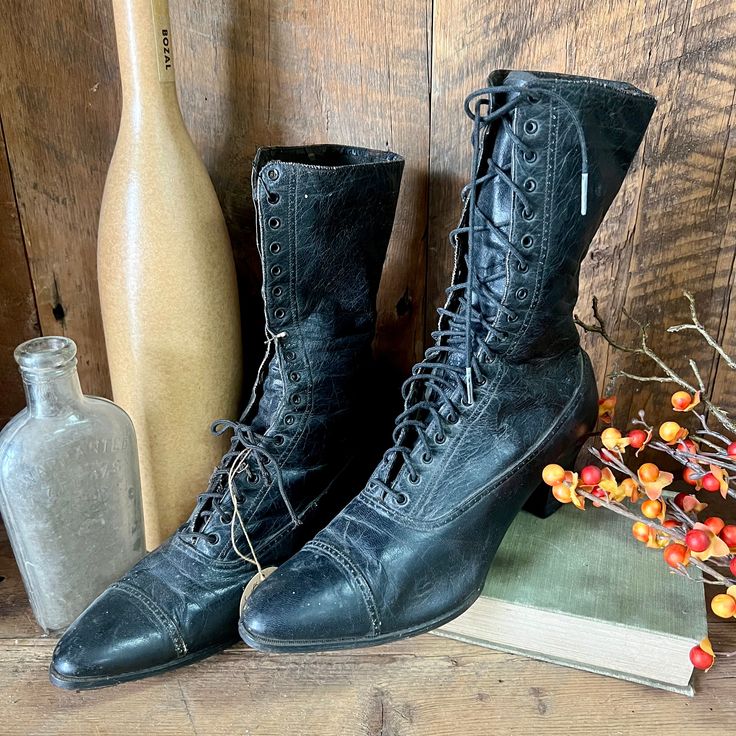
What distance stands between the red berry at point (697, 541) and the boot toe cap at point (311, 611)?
0.27m

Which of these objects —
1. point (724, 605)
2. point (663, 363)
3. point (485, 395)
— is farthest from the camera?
point (663, 363)

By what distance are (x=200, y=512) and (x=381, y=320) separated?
36 centimetres

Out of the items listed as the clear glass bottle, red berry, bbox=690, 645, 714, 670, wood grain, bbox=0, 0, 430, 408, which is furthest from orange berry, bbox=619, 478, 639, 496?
the clear glass bottle

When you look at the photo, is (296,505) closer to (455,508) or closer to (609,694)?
(455,508)

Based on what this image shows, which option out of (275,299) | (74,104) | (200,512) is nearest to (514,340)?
(275,299)

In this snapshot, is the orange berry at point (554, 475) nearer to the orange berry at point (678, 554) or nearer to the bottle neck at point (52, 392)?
the orange berry at point (678, 554)

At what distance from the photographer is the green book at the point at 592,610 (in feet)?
2.09

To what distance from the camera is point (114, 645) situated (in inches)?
24.2

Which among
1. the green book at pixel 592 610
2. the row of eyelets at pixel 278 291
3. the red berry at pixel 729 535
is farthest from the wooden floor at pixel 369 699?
the row of eyelets at pixel 278 291

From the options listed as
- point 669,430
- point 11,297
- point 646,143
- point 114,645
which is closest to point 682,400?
point 669,430

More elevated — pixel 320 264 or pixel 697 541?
pixel 320 264

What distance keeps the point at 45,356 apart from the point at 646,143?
674 mm

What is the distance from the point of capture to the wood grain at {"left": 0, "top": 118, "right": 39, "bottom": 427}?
0.87m

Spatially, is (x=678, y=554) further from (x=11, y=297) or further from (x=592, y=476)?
(x=11, y=297)
